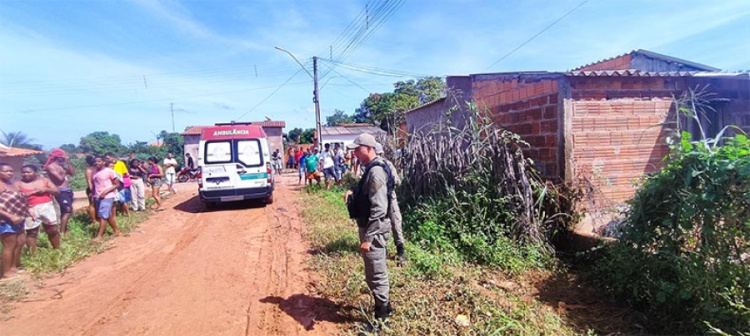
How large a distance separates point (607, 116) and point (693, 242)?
252 cm

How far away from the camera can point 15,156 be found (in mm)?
5676

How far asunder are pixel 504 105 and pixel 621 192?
2.15 m

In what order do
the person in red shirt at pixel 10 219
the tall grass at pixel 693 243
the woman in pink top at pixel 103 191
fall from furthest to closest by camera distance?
the woman in pink top at pixel 103 191 → the person in red shirt at pixel 10 219 → the tall grass at pixel 693 243

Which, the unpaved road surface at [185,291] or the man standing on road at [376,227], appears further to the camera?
the unpaved road surface at [185,291]

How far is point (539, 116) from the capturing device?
5223 mm

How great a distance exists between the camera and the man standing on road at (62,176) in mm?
5770

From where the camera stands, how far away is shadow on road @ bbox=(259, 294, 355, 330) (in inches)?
130

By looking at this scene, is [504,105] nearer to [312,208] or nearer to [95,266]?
[312,208]

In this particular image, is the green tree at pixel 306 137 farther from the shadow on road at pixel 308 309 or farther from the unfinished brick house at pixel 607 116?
the shadow on road at pixel 308 309

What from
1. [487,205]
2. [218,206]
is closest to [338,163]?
[218,206]

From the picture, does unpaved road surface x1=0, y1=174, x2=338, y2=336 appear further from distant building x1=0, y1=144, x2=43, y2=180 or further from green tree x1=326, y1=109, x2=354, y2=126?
green tree x1=326, y1=109, x2=354, y2=126

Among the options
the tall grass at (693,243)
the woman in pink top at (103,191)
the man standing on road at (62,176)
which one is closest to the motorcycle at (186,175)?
the man standing on road at (62,176)

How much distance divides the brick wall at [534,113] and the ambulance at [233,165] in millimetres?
5351

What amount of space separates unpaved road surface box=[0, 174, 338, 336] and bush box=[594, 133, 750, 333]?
2801 millimetres
